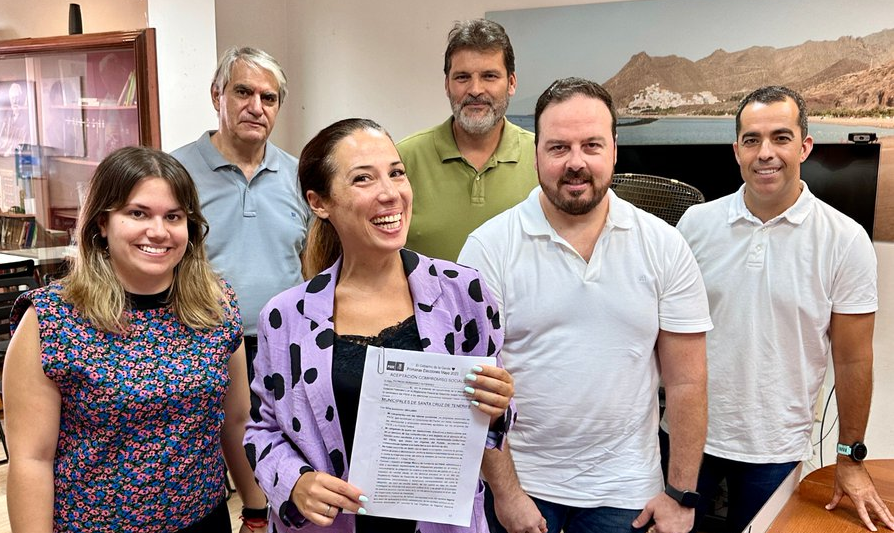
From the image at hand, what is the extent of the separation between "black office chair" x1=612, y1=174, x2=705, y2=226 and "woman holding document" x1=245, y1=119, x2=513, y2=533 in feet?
6.09

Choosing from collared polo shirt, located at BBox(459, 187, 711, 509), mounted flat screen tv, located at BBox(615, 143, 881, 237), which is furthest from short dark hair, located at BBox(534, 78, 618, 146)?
mounted flat screen tv, located at BBox(615, 143, 881, 237)

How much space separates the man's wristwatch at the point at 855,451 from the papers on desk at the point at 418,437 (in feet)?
3.35

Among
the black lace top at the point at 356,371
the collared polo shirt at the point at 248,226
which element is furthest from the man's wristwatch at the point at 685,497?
the collared polo shirt at the point at 248,226

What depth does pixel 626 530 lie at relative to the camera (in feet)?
5.19

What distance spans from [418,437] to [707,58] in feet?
10.1

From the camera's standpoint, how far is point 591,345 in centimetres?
156

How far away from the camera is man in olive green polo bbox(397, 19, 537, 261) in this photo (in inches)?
88.5

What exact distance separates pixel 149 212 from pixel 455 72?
46.3 inches

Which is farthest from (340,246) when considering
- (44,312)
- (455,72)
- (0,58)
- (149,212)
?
(0,58)

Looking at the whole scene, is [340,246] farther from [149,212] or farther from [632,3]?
[632,3]

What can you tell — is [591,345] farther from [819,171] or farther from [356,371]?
Answer: [819,171]

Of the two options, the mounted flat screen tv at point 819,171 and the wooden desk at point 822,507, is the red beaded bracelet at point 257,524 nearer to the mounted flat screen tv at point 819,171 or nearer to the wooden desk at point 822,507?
the wooden desk at point 822,507

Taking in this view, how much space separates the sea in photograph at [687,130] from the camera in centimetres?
347

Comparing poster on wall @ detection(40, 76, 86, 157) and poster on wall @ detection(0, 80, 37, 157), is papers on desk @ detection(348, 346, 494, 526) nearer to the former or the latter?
poster on wall @ detection(40, 76, 86, 157)
